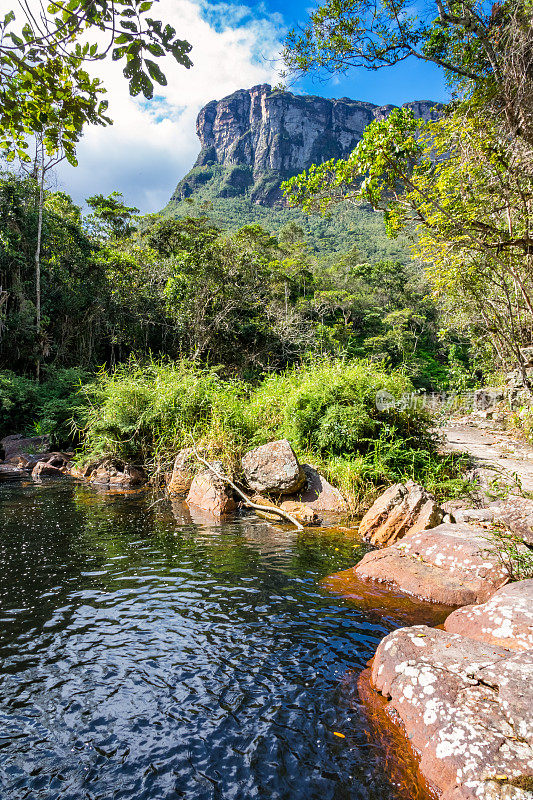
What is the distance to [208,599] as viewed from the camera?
430 cm

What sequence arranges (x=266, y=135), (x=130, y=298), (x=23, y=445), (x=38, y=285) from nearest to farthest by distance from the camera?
(x=23, y=445), (x=38, y=285), (x=130, y=298), (x=266, y=135)

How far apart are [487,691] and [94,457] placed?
1006 centimetres

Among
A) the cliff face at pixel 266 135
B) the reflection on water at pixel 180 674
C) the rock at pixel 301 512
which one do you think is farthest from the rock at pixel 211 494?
the cliff face at pixel 266 135

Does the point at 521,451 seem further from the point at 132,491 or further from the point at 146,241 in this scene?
the point at 146,241

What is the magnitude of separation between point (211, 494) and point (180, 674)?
16.9 ft

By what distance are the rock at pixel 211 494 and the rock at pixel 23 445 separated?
6611 millimetres

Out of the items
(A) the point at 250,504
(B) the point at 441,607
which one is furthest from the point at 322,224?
(B) the point at 441,607

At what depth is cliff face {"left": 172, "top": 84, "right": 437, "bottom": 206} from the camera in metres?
110

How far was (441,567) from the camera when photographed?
440cm

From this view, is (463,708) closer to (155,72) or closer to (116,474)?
(155,72)

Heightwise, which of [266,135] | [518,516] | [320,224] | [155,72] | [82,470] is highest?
[266,135]

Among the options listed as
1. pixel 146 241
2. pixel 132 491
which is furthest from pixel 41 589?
pixel 146 241

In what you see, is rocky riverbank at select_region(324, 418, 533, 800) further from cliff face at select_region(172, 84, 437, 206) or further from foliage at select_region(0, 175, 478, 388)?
cliff face at select_region(172, 84, 437, 206)

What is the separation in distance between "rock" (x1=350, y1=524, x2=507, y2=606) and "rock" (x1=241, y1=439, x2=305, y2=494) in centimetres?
278
